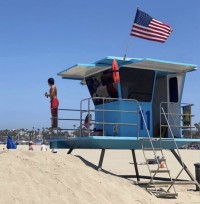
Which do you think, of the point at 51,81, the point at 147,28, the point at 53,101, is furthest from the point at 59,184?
the point at 147,28

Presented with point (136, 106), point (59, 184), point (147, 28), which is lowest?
point (59, 184)

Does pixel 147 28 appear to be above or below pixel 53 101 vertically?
above

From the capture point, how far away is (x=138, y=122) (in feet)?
45.7

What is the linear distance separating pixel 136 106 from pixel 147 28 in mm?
2752

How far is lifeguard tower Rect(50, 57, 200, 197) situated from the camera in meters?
14.1

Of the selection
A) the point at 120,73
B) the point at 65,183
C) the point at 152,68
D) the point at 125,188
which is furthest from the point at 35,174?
the point at 152,68

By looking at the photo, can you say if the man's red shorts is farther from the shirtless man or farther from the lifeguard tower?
the lifeguard tower

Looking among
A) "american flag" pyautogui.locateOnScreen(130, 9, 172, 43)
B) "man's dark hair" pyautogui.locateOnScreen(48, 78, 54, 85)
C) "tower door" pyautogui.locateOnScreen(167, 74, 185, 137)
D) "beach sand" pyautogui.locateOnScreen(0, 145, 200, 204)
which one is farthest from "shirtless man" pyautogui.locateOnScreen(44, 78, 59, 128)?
"tower door" pyautogui.locateOnScreen(167, 74, 185, 137)

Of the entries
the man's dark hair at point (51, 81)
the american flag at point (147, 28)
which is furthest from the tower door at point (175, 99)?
the man's dark hair at point (51, 81)

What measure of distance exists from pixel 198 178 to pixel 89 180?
17.8 feet

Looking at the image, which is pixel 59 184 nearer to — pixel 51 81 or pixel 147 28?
pixel 51 81

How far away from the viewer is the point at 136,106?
14797mm

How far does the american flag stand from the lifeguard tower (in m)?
0.89

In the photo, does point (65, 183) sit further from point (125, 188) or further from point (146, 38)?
point (146, 38)
